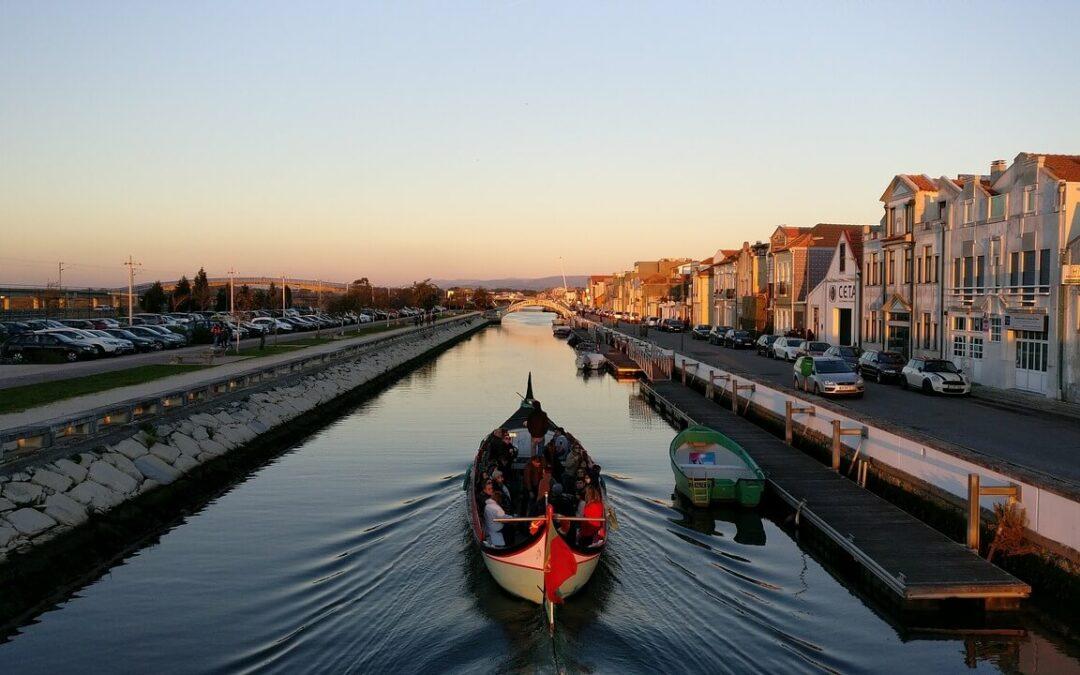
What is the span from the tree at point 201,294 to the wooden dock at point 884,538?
99.6m

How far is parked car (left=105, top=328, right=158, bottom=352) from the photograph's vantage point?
5419 cm

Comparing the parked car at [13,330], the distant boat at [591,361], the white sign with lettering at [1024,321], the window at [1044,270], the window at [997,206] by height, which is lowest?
the distant boat at [591,361]

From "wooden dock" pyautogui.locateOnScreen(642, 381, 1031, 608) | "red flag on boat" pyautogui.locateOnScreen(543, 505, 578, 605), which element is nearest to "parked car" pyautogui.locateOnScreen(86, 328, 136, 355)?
"wooden dock" pyautogui.locateOnScreen(642, 381, 1031, 608)

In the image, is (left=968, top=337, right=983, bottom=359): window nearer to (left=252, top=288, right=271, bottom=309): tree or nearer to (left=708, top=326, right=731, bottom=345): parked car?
(left=708, top=326, right=731, bottom=345): parked car

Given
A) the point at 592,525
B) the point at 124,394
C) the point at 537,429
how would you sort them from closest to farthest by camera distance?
the point at 592,525
the point at 537,429
the point at 124,394

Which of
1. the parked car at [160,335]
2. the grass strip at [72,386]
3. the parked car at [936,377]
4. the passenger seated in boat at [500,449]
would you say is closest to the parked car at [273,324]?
the parked car at [160,335]

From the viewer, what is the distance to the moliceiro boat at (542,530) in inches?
611

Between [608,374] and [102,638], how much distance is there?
55.9 meters

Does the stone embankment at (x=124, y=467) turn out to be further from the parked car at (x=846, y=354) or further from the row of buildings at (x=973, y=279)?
the row of buildings at (x=973, y=279)

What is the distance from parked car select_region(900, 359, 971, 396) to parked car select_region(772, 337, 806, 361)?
15.8 meters

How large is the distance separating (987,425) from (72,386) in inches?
1267

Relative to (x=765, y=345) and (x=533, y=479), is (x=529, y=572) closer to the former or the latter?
(x=533, y=479)

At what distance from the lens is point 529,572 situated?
15.6 meters

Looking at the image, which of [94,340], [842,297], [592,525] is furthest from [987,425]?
[94,340]
